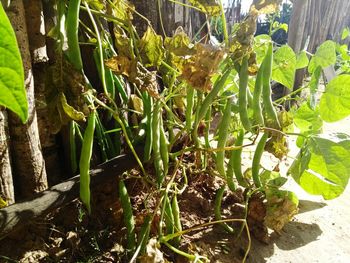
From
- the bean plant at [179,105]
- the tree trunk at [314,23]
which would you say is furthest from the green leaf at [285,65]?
the tree trunk at [314,23]

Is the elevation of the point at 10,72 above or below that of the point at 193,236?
above

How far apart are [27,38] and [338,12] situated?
3511mm

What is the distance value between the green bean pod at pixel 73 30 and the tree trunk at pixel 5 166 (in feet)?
0.69

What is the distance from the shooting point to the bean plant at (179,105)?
71cm

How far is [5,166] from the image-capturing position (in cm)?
77

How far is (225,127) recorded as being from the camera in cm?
87

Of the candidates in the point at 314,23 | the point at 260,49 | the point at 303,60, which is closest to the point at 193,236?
the point at 260,49

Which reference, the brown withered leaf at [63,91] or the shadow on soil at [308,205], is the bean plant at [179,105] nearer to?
the brown withered leaf at [63,91]

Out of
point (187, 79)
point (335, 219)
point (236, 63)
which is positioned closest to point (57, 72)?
point (187, 79)

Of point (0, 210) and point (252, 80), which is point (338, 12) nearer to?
point (252, 80)

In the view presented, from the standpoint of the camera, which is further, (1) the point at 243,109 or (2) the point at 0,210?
(1) the point at 243,109

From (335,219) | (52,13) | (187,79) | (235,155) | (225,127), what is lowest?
(335,219)

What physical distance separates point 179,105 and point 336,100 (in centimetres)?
50

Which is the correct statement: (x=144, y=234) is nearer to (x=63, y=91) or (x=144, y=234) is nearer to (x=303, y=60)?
(x=63, y=91)
